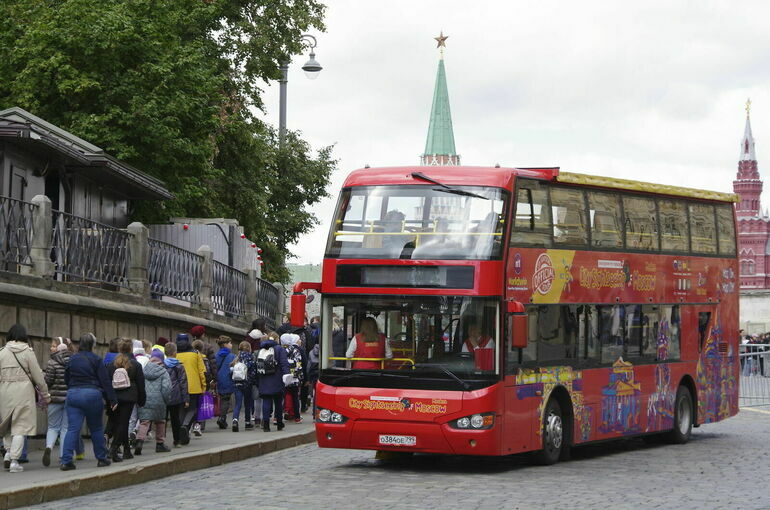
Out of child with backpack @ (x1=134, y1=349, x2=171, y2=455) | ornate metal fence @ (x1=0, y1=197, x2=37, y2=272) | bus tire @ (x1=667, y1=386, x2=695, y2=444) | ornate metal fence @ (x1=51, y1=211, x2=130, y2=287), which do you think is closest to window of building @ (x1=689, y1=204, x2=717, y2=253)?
bus tire @ (x1=667, y1=386, x2=695, y2=444)

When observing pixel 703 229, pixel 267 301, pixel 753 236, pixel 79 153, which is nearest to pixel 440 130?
pixel 753 236

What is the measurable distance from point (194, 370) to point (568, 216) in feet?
18.5

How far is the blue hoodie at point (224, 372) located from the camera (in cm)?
2261

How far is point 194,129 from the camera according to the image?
3575cm

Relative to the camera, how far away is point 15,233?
61.7 feet

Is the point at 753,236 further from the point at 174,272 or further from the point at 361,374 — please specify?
the point at 361,374

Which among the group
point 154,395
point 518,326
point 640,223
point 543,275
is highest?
point 640,223

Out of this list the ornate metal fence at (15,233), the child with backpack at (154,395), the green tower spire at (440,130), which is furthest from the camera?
the green tower spire at (440,130)

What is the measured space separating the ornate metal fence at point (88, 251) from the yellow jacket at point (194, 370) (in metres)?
2.02

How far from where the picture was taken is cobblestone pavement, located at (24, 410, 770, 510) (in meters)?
13.5

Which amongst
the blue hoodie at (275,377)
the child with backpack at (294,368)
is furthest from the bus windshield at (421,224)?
the child with backpack at (294,368)

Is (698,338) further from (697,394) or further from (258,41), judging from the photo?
(258,41)

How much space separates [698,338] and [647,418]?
87.9 inches

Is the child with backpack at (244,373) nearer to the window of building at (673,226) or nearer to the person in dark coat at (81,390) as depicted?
the person in dark coat at (81,390)
